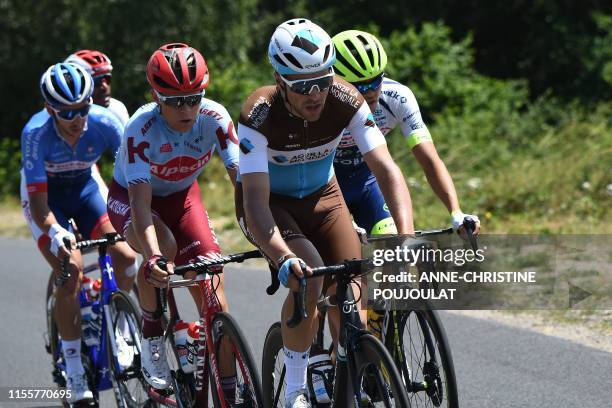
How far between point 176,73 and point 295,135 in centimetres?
90

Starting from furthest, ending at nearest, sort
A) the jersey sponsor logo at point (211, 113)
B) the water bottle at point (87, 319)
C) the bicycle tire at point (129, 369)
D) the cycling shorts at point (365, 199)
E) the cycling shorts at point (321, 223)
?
the water bottle at point (87, 319) → the bicycle tire at point (129, 369) → the cycling shorts at point (365, 199) → the jersey sponsor logo at point (211, 113) → the cycling shorts at point (321, 223)

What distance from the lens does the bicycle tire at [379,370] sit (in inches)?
174

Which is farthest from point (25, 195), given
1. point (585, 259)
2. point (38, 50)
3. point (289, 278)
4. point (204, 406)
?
point (38, 50)

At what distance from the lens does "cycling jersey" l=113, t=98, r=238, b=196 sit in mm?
5891

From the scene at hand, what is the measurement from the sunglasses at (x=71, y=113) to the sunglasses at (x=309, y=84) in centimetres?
240

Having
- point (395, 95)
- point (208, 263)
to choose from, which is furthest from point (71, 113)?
point (395, 95)

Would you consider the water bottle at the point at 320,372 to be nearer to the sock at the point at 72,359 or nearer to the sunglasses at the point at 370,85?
the sunglasses at the point at 370,85

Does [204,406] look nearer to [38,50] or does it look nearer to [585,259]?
[585,259]

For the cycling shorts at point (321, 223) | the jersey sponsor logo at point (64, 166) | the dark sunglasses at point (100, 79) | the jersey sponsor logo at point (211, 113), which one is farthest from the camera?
the dark sunglasses at point (100, 79)

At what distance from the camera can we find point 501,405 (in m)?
6.48

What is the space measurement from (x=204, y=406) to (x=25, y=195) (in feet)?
7.48

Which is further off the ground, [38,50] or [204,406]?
[38,50]

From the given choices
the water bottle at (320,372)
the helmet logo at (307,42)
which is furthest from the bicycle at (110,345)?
the helmet logo at (307,42)

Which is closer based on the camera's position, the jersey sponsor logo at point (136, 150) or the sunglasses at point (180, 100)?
the sunglasses at point (180, 100)
